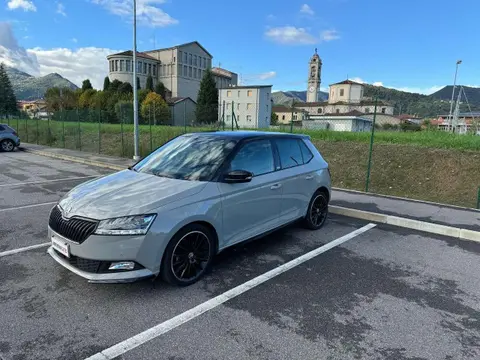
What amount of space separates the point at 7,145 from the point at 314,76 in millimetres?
108144

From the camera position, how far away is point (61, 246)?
3.37 m

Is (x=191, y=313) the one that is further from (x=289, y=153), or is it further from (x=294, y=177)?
(x=289, y=153)

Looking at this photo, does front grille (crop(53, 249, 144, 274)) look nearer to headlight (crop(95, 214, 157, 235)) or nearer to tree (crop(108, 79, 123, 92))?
headlight (crop(95, 214, 157, 235))

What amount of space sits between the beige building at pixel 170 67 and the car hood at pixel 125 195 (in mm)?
80466

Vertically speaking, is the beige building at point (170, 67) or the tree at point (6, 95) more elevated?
the beige building at point (170, 67)

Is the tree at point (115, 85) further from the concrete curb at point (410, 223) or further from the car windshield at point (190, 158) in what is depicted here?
the car windshield at point (190, 158)

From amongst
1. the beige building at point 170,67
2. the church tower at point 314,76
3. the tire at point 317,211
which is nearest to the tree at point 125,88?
the beige building at point 170,67

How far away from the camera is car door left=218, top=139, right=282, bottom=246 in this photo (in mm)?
3908

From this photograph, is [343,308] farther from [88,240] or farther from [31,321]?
[31,321]

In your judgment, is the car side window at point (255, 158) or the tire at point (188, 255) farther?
the car side window at point (255, 158)

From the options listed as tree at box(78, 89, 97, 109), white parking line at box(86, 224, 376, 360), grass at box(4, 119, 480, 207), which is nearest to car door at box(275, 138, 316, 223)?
white parking line at box(86, 224, 376, 360)

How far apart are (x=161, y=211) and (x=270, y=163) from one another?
1.89 m

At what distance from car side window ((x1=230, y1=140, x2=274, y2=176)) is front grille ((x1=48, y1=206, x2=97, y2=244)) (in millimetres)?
1691

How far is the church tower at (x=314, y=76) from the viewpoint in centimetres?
11269
